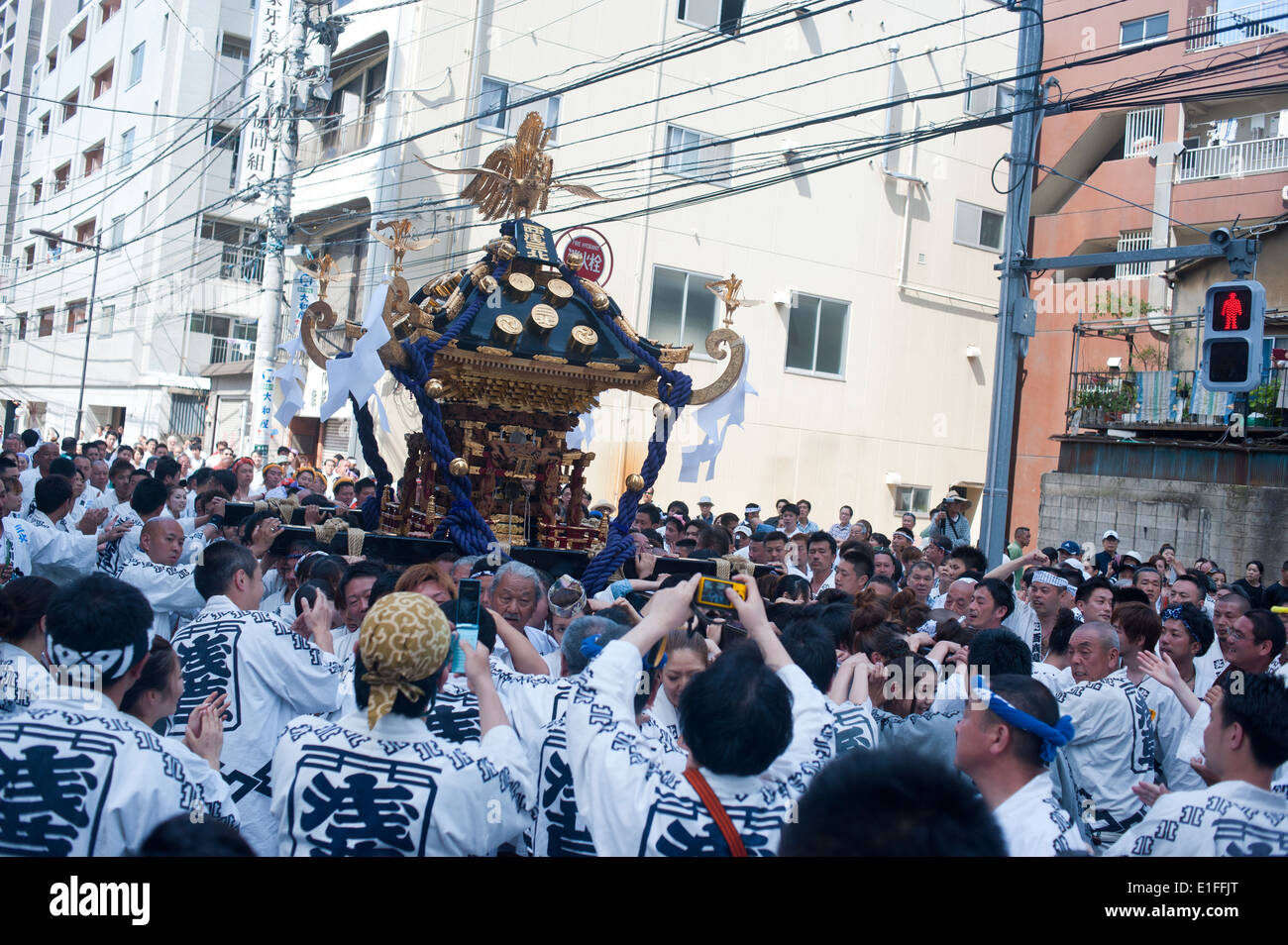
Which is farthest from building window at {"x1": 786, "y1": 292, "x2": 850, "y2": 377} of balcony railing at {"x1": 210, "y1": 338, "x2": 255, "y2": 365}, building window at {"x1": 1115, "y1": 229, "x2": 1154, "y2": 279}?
balcony railing at {"x1": 210, "y1": 338, "x2": 255, "y2": 365}

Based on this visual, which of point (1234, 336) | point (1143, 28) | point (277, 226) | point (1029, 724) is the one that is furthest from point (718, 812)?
point (1143, 28)

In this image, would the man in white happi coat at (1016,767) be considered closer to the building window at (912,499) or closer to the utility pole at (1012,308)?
the utility pole at (1012,308)

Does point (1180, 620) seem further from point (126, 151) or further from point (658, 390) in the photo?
point (126, 151)

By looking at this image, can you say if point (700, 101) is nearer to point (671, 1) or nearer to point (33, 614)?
point (671, 1)

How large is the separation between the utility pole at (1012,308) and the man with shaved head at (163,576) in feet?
20.9

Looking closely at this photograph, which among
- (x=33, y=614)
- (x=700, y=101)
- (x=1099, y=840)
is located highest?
(x=700, y=101)

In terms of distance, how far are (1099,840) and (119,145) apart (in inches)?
1111

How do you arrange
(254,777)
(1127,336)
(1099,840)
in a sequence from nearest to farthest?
(254,777), (1099,840), (1127,336)

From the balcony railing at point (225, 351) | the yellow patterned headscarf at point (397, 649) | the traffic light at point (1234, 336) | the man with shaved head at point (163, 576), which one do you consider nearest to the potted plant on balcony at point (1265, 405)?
the traffic light at point (1234, 336)

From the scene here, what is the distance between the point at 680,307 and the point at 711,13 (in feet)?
16.1

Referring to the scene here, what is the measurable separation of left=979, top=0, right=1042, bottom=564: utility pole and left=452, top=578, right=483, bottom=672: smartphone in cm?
674
